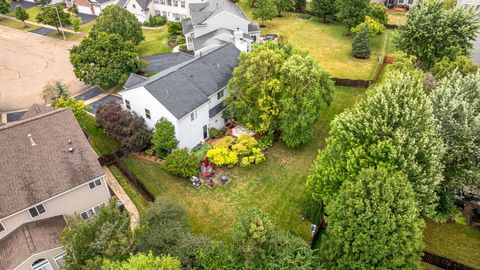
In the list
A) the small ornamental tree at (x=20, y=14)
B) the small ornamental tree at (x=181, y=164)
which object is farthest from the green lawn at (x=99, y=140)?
the small ornamental tree at (x=20, y=14)

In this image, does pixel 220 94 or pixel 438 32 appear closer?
pixel 220 94

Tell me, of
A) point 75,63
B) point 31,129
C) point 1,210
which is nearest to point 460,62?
point 31,129

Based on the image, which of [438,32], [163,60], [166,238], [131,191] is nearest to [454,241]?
[166,238]

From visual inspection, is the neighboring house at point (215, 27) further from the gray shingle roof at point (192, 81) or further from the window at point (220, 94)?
the window at point (220, 94)

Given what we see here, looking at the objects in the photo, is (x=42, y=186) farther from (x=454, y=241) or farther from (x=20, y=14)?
(x=20, y=14)

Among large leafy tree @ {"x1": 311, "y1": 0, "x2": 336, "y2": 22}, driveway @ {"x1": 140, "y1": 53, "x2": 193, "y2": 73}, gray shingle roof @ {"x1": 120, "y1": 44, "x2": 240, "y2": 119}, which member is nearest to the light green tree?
gray shingle roof @ {"x1": 120, "y1": 44, "x2": 240, "y2": 119}
